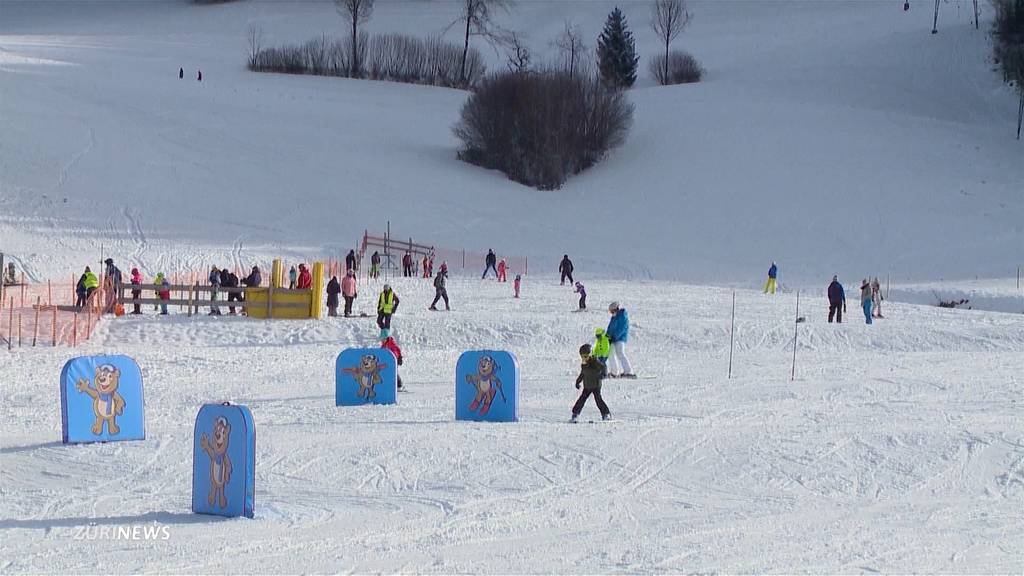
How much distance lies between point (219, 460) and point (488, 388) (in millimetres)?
5611

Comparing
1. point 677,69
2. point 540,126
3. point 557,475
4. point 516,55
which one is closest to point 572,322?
point 557,475

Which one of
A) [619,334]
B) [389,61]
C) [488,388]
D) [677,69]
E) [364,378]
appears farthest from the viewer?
[389,61]

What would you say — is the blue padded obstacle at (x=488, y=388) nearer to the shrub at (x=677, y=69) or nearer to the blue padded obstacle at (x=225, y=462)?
the blue padded obstacle at (x=225, y=462)

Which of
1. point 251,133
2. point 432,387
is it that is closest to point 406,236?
point 251,133

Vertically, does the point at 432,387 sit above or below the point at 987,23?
below

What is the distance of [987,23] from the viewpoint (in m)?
78.5

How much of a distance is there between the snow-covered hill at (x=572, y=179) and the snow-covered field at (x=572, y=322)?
0.24 metres

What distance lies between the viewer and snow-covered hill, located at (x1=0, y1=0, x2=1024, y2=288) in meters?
45.9

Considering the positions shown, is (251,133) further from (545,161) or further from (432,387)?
(432,387)

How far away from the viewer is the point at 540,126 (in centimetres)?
5919

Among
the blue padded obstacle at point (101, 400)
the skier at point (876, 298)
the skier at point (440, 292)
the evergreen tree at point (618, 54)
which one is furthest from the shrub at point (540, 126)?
the blue padded obstacle at point (101, 400)

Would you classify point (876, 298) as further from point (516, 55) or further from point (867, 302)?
point (516, 55)

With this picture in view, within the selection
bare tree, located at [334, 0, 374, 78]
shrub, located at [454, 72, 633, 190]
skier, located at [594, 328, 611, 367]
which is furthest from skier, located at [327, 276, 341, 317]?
bare tree, located at [334, 0, 374, 78]

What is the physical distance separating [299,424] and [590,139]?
155 ft
